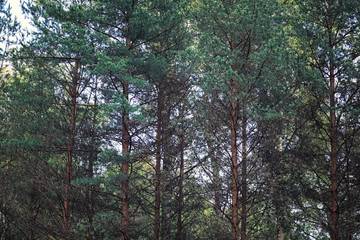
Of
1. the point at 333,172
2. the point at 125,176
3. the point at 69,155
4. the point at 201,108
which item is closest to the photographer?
the point at 125,176

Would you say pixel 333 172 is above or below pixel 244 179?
above

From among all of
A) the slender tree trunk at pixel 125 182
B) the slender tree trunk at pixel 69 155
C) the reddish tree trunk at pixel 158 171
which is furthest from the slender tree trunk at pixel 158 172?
the slender tree trunk at pixel 69 155

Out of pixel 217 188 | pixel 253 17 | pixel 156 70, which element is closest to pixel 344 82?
pixel 253 17

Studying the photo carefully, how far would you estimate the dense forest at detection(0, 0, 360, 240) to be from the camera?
8.30 meters

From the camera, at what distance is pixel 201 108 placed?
9305 millimetres

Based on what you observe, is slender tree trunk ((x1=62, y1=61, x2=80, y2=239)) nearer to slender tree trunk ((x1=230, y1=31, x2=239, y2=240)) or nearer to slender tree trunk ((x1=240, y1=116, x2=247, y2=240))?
slender tree trunk ((x1=230, y1=31, x2=239, y2=240))

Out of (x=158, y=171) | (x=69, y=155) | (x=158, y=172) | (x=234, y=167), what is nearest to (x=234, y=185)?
(x=234, y=167)

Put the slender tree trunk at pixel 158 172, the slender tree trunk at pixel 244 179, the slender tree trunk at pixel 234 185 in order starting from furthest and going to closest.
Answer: the slender tree trunk at pixel 158 172 → the slender tree trunk at pixel 244 179 → the slender tree trunk at pixel 234 185

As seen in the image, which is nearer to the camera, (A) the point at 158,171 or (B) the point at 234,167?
(B) the point at 234,167

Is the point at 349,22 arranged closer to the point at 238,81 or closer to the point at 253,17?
the point at 253,17

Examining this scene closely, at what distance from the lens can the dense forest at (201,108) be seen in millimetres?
8297

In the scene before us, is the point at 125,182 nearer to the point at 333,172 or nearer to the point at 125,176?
the point at 125,176

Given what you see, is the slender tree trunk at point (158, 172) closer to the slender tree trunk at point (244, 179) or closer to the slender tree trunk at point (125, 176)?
the slender tree trunk at point (125, 176)

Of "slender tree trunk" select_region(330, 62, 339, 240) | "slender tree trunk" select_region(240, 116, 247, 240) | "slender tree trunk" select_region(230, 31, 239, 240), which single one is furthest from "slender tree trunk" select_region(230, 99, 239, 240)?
"slender tree trunk" select_region(330, 62, 339, 240)
